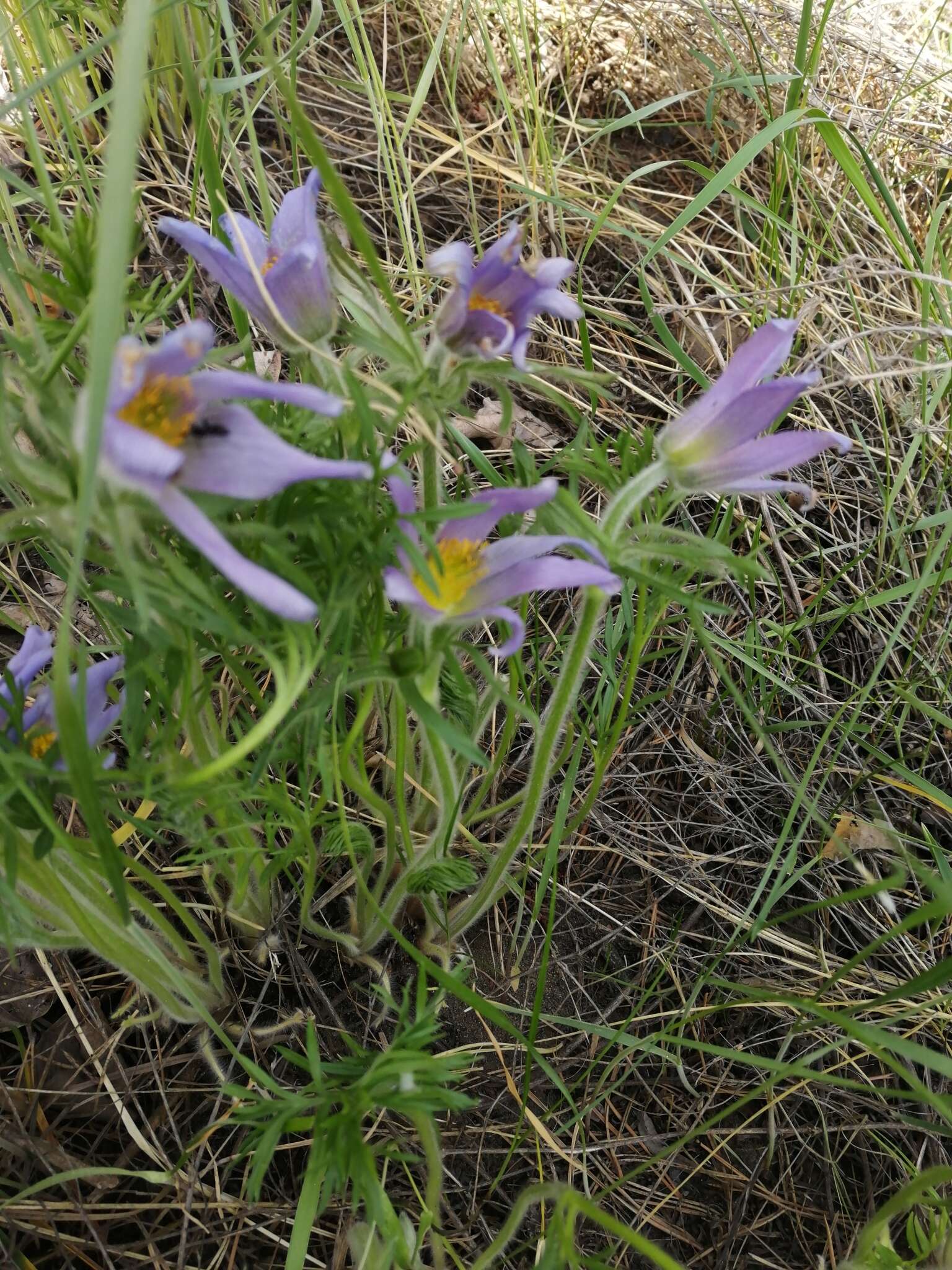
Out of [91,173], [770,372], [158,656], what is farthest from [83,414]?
[91,173]

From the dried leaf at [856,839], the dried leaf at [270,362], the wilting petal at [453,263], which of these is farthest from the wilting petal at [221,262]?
the dried leaf at [856,839]

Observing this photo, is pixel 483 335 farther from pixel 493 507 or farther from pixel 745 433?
pixel 745 433

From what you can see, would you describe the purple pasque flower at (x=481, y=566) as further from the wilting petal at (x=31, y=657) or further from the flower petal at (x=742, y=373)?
the wilting petal at (x=31, y=657)

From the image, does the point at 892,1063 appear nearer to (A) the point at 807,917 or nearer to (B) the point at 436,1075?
(B) the point at 436,1075

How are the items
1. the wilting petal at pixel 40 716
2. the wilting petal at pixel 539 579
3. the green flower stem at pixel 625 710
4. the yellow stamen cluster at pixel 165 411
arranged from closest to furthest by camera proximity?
the yellow stamen cluster at pixel 165 411, the wilting petal at pixel 539 579, the wilting petal at pixel 40 716, the green flower stem at pixel 625 710

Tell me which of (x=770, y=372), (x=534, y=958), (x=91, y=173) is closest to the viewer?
(x=770, y=372)

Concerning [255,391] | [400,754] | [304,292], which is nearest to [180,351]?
[255,391]
